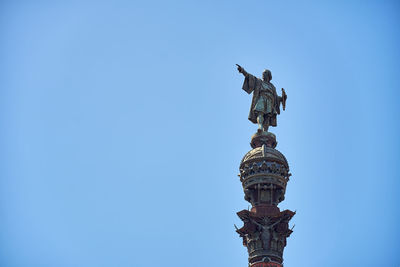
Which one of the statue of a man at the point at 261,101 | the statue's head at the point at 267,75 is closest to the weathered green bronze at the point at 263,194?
the statue of a man at the point at 261,101

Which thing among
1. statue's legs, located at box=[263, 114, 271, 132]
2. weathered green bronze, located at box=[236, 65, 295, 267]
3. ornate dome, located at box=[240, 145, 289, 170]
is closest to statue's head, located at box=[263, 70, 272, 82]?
weathered green bronze, located at box=[236, 65, 295, 267]

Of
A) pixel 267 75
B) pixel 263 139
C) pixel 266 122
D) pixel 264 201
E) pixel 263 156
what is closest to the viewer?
pixel 264 201

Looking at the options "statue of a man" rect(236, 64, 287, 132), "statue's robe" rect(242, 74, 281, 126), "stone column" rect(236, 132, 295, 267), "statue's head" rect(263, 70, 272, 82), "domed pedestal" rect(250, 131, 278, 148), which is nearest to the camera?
"stone column" rect(236, 132, 295, 267)

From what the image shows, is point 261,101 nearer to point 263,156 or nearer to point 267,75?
point 267,75

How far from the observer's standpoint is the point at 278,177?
113 feet

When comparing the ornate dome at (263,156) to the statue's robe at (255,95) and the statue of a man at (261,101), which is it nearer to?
the statue of a man at (261,101)

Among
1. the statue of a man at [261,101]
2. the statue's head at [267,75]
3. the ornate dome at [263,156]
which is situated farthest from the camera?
the statue's head at [267,75]

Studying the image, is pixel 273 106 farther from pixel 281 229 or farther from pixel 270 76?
pixel 281 229

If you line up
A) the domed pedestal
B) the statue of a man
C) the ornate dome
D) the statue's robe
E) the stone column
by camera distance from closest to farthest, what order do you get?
the stone column
the ornate dome
the domed pedestal
the statue of a man
the statue's robe

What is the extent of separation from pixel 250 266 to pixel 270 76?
1139cm

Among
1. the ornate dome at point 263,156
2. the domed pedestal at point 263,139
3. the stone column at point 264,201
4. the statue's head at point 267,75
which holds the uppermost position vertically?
the statue's head at point 267,75

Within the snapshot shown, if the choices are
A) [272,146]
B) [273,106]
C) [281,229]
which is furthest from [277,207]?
[273,106]

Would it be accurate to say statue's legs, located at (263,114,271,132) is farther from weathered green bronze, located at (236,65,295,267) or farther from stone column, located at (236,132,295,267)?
stone column, located at (236,132,295,267)

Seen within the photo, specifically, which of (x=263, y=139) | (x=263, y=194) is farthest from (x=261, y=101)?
(x=263, y=194)
